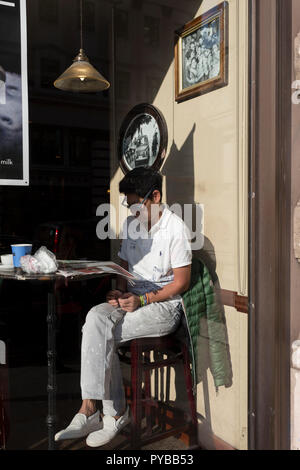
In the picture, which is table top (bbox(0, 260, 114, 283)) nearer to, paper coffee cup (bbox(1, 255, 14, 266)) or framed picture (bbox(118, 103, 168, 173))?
paper coffee cup (bbox(1, 255, 14, 266))

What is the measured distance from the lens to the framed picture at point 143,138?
262 cm

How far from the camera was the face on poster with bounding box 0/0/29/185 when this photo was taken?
6.56 feet

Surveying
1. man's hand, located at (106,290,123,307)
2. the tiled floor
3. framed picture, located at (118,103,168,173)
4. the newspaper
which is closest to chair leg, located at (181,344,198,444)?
the tiled floor

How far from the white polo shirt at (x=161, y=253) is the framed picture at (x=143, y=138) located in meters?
0.38

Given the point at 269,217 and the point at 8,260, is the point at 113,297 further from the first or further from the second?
the point at 269,217

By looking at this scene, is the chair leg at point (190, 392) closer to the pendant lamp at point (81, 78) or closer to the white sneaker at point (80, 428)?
the white sneaker at point (80, 428)

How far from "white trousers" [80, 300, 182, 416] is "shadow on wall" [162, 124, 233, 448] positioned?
219 millimetres

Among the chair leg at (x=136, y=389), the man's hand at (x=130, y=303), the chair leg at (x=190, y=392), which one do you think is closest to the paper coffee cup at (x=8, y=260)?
the man's hand at (x=130, y=303)

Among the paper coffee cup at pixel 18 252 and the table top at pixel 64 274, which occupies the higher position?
the paper coffee cup at pixel 18 252

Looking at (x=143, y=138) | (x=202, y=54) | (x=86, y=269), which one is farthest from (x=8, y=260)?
(x=202, y=54)
